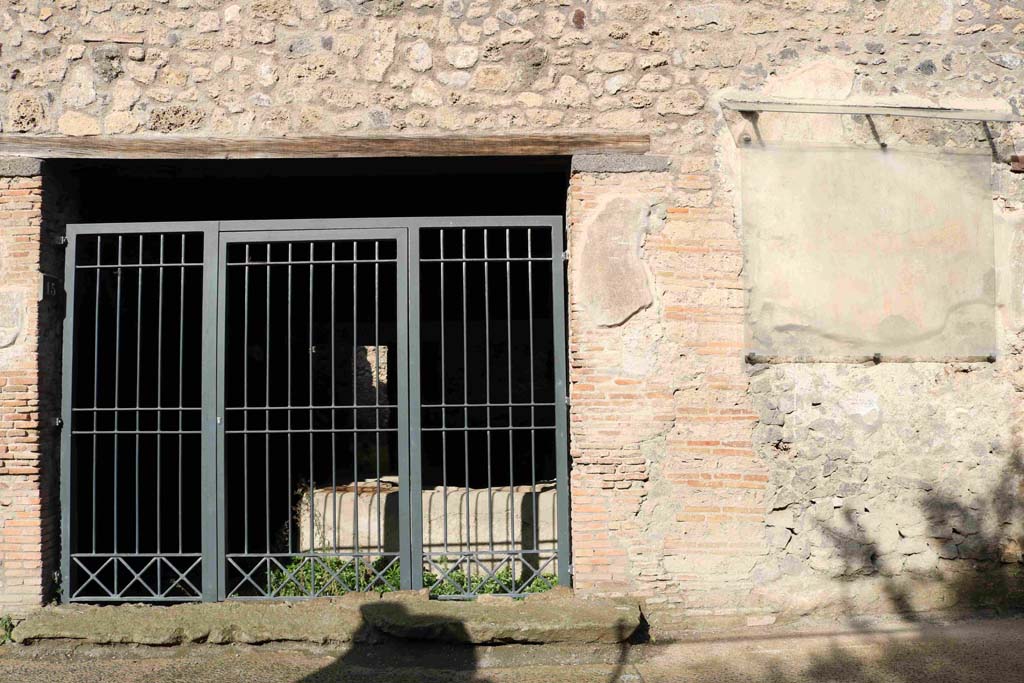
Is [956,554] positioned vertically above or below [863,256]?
below

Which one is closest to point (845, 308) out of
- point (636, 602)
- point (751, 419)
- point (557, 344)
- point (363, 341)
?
point (751, 419)

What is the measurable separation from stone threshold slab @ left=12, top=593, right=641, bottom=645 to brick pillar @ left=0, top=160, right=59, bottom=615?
0.90 ft

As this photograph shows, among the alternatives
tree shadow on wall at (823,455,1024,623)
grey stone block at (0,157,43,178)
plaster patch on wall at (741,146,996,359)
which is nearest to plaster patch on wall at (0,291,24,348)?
grey stone block at (0,157,43,178)

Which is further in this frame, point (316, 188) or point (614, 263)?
point (316, 188)

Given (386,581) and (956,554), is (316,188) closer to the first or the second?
(386,581)

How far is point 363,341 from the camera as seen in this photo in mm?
8992

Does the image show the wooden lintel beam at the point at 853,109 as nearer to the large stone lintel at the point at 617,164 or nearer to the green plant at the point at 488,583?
the large stone lintel at the point at 617,164

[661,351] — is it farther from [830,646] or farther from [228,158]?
[228,158]

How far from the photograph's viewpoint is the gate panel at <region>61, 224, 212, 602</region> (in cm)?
502

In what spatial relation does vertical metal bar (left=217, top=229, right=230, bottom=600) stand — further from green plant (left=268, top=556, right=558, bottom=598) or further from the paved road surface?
the paved road surface

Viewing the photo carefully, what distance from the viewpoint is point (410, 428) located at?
16.5ft

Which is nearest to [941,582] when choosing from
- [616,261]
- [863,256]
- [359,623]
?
[863,256]

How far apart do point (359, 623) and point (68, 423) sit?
2.15 metres

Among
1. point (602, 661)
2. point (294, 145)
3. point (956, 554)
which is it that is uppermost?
point (294, 145)
